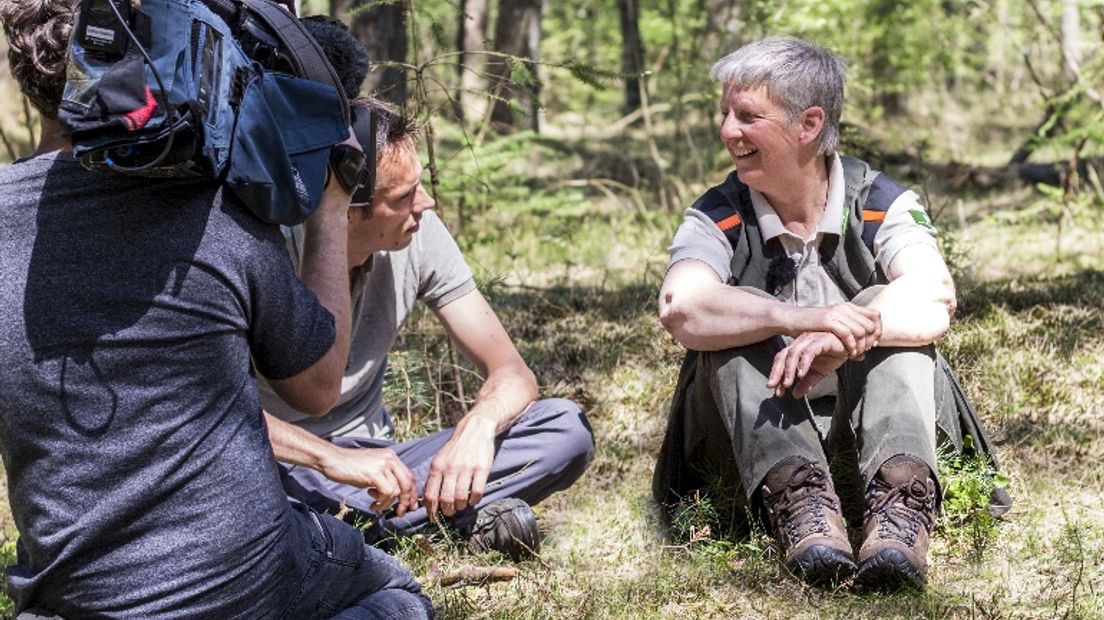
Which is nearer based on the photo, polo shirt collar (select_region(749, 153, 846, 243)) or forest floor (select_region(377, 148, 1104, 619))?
forest floor (select_region(377, 148, 1104, 619))

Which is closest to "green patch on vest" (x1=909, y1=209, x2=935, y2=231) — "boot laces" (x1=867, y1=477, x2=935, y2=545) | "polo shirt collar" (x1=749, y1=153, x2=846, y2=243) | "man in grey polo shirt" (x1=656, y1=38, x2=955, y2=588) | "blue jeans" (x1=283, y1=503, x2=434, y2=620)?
"man in grey polo shirt" (x1=656, y1=38, x2=955, y2=588)

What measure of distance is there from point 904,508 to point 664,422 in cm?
160

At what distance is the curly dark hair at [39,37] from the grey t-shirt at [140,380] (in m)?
0.14

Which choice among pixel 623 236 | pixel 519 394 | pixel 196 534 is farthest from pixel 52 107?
pixel 623 236

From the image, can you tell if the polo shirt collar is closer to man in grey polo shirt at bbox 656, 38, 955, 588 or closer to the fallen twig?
man in grey polo shirt at bbox 656, 38, 955, 588

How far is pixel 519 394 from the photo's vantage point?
12.9 ft

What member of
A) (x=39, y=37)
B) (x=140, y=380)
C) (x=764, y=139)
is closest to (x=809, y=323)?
(x=764, y=139)

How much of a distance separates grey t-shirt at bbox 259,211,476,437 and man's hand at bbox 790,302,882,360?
1.09 m

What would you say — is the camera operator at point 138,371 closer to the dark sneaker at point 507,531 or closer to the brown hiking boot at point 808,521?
the dark sneaker at point 507,531

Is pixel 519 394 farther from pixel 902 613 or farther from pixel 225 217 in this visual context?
pixel 225 217

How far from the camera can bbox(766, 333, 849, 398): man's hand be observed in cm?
350

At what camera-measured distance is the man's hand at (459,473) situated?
3.59m

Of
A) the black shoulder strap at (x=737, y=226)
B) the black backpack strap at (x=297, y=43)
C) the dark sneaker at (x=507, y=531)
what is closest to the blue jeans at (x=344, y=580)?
the dark sneaker at (x=507, y=531)

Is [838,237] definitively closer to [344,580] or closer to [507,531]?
[507,531]
